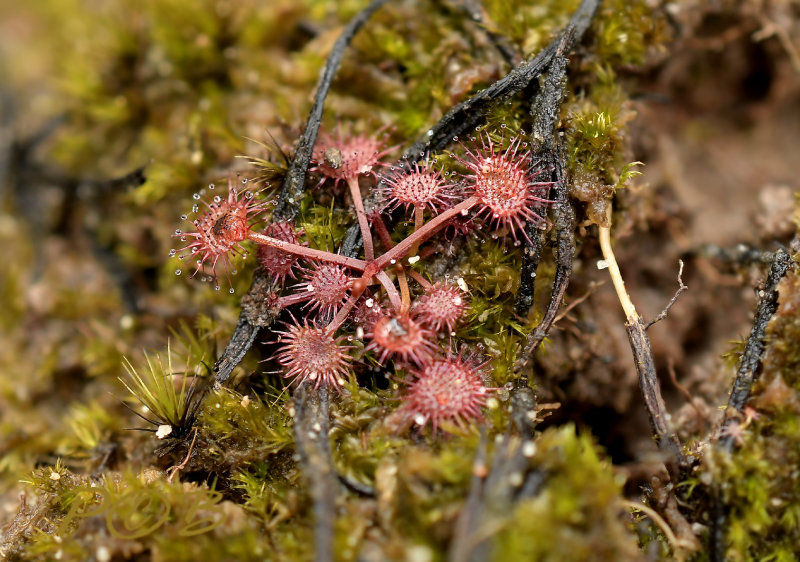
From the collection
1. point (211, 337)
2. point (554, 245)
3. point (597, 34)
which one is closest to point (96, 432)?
point (211, 337)

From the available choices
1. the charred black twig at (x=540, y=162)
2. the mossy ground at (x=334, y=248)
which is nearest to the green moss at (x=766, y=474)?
the mossy ground at (x=334, y=248)

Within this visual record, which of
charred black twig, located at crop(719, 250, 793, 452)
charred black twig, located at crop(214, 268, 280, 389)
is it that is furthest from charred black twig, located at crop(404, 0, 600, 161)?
charred black twig, located at crop(719, 250, 793, 452)

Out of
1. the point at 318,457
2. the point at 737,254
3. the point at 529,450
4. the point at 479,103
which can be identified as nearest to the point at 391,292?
the point at 318,457

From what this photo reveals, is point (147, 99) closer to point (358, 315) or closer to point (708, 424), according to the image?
point (358, 315)

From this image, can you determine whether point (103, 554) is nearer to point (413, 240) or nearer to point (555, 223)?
point (413, 240)

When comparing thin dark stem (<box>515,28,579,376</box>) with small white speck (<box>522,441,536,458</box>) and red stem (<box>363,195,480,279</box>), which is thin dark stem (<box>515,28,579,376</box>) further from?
small white speck (<box>522,441,536,458</box>)

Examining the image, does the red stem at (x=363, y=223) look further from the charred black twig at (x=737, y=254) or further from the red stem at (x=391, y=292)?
the charred black twig at (x=737, y=254)
